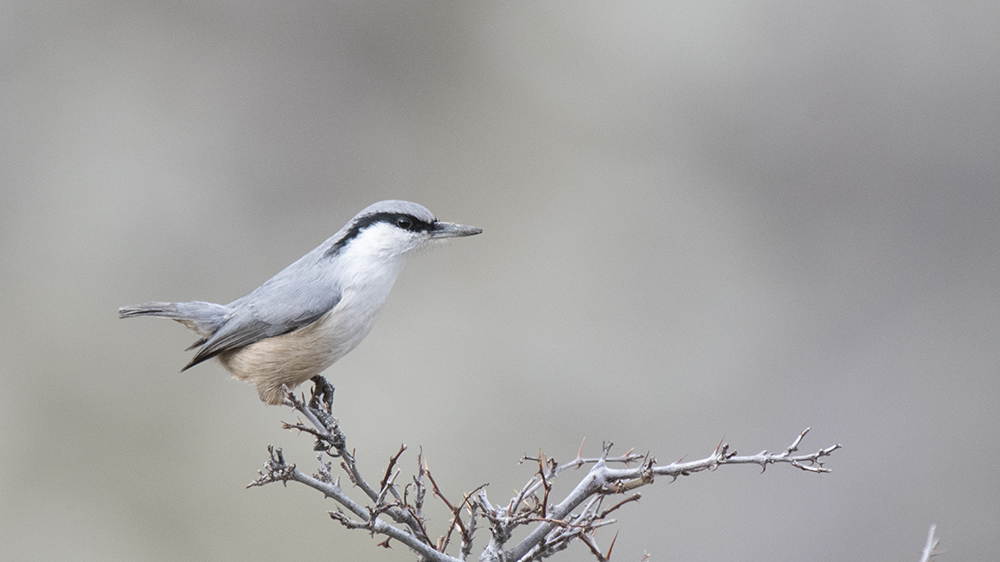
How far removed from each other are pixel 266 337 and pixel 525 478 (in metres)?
2.17

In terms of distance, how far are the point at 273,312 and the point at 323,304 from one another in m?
0.15

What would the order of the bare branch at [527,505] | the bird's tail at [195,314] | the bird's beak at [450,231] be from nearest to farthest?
the bare branch at [527,505]
the bird's beak at [450,231]
the bird's tail at [195,314]

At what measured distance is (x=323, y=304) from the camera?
6.00 ft

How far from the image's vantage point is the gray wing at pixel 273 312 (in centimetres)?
184

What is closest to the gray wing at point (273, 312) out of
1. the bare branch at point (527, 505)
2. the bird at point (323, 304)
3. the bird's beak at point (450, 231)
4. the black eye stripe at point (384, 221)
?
the bird at point (323, 304)

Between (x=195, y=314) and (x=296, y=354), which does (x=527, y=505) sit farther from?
(x=195, y=314)

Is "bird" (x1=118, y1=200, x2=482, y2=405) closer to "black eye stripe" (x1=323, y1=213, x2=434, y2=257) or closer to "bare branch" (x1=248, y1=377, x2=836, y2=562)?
"black eye stripe" (x1=323, y1=213, x2=434, y2=257)

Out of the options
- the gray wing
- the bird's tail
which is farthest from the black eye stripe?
the bird's tail

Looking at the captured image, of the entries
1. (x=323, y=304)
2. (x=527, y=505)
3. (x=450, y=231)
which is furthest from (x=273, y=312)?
(x=527, y=505)

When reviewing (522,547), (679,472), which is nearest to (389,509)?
(522,547)

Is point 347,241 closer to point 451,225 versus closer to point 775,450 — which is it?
point 451,225

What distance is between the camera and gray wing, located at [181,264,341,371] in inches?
72.3

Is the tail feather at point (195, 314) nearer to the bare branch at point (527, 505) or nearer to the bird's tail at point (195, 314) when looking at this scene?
the bird's tail at point (195, 314)

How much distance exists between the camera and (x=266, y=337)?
189 cm
